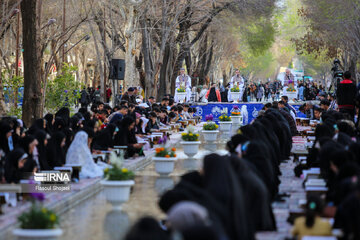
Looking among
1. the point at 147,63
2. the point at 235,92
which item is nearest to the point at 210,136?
the point at 147,63

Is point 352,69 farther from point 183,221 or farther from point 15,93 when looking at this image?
point 183,221

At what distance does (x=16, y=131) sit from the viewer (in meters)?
14.0

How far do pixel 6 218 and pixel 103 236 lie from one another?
1.44 meters

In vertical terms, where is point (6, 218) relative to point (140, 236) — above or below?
below

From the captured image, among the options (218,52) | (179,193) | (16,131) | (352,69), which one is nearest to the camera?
(179,193)

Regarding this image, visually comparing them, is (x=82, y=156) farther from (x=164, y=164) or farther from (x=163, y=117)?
(x=163, y=117)

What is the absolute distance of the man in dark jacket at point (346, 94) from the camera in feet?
64.7

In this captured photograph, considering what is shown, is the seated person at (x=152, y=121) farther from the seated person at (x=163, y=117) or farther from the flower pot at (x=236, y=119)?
the flower pot at (x=236, y=119)

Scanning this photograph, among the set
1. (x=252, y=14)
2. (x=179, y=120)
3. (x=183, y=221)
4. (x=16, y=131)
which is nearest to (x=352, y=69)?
(x=252, y=14)

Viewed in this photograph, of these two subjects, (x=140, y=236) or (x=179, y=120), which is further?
(x=179, y=120)

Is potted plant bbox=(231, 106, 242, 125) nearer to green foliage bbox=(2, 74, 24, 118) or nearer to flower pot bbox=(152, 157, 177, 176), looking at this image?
green foliage bbox=(2, 74, 24, 118)

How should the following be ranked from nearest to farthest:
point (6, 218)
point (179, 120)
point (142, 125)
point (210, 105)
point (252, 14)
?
point (6, 218), point (142, 125), point (179, 120), point (210, 105), point (252, 14)

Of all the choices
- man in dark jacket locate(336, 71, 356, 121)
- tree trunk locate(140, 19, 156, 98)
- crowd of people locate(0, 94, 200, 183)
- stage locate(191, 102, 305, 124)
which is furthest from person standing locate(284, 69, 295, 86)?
man in dark jacket locate(336, 71, 356, 121)

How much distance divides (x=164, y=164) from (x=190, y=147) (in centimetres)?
362
